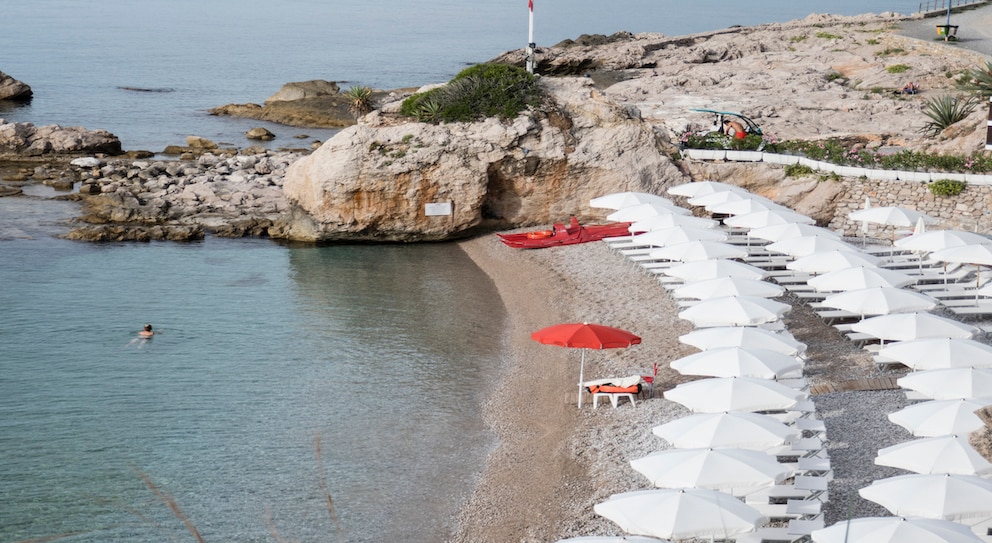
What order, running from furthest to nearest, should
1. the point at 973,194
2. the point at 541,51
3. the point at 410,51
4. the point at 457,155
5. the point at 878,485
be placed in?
1. the point at 410,51
2. the point at 541,51
3. the point at 457,155
4. the point at 973,194
5. the point at 878,485

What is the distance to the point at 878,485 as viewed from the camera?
45.4 feet

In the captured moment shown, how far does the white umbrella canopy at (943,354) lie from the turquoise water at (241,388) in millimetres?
7636

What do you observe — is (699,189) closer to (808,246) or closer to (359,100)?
(808,246)

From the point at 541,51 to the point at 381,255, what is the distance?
1636 inches

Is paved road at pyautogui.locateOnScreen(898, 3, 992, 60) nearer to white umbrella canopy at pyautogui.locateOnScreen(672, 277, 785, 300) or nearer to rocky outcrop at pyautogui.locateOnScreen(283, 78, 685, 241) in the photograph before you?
rocky outcrop at pyautogui.locateOnScreen(283, 78, 685, 241)

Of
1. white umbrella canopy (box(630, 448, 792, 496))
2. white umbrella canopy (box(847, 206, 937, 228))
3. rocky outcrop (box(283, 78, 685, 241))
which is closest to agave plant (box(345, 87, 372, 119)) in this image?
rocky outcrop (box(283, 78, 685, 241))

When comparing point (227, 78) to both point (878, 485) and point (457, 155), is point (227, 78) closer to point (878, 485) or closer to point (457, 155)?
point (457, 155)

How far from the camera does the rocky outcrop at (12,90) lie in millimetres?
65688

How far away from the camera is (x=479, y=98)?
3322cm

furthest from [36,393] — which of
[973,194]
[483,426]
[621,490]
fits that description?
[973,194]

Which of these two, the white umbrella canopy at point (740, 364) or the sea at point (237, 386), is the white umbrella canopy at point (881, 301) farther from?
the sea at point (237, 386)

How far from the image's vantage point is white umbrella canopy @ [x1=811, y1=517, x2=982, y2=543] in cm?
1216

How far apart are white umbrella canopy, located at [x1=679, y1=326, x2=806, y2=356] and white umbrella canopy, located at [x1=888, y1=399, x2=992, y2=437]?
3.50 metres

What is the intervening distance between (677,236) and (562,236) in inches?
228
